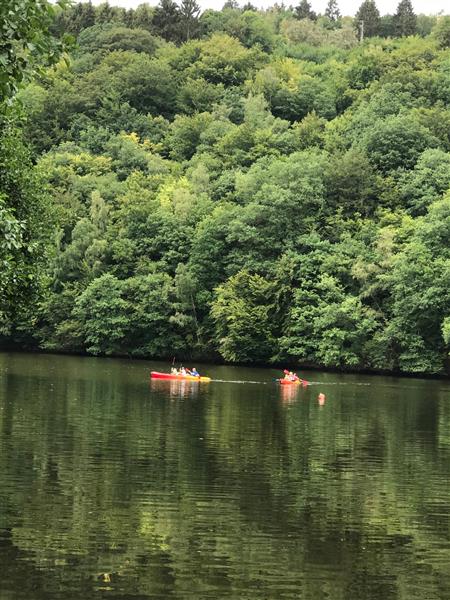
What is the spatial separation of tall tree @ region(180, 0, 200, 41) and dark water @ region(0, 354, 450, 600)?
6290 inches

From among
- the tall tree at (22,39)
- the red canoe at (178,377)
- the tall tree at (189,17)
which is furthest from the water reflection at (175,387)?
the tall tree at (189,17)

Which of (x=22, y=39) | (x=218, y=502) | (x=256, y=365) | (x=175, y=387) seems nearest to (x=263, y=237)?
(x=256, y=365)

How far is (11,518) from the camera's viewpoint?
20125 millimetres

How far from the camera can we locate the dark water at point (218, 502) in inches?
662

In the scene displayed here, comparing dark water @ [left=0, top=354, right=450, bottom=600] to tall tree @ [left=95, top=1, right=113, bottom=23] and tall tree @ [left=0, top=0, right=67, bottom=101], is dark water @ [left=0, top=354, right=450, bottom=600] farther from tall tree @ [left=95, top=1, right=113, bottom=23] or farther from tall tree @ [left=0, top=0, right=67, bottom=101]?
tall tree @ [left=95, top=1, right=113, bottom=23]

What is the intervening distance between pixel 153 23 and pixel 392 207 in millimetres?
112914

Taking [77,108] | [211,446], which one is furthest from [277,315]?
[77,108]

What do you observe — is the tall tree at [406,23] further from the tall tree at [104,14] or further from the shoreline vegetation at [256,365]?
the shoreline vegetation at [256,365]

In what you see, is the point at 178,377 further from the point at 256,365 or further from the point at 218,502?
the point at 218,502

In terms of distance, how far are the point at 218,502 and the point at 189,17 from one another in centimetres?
18443

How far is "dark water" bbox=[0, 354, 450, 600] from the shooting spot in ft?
55.2

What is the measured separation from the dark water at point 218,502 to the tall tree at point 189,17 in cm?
15977

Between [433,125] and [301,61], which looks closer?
[433,125]

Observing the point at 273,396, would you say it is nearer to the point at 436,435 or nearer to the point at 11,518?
the point at 436,435
